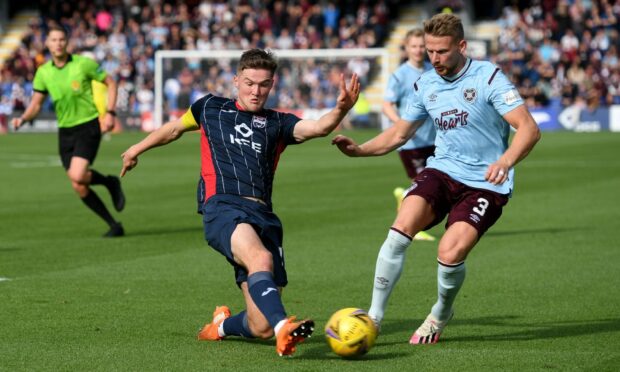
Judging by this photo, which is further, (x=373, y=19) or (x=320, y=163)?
(x=373, y=19)

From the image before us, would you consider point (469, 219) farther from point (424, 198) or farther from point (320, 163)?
point (320, 163)

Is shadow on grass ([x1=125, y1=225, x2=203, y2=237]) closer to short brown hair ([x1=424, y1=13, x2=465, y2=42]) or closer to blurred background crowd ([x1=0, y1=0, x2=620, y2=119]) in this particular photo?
short brown hair ([x1=424, y1=13, x2=465, y2=42])

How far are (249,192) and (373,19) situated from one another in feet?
125

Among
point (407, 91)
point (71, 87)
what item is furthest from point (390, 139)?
point (71, 87)

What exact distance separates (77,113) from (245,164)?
22.9 ft

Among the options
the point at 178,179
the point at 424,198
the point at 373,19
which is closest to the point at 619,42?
the point at 373,19

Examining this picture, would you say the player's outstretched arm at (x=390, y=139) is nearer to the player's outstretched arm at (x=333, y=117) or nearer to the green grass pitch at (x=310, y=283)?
the player's outstretched arm at (x=333, y=117)

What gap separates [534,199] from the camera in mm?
17781

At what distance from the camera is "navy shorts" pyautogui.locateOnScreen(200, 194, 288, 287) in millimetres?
7062

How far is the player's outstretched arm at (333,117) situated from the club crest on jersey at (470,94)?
77 cm

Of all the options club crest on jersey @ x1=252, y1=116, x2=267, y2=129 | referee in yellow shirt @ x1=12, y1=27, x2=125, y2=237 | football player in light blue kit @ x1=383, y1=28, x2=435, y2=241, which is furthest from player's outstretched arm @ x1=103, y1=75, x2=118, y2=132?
club crest on jersey @ x1=252, y1=116, x2=267, y2=129

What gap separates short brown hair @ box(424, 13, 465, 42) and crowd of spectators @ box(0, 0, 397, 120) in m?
31.9

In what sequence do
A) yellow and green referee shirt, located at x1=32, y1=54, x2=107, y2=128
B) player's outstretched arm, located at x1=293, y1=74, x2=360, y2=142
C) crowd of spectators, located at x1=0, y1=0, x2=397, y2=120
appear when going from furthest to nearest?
crowd of spectators, located at x1=0, y1=0, x2=397, y2=120
yellow and green referee shirt, located at x1=32, y1=54, x2=107, y2=128
player's outstretched arm, located at x1=293, y1=74, x2=360, y2=142

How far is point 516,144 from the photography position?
6973 millimetres
